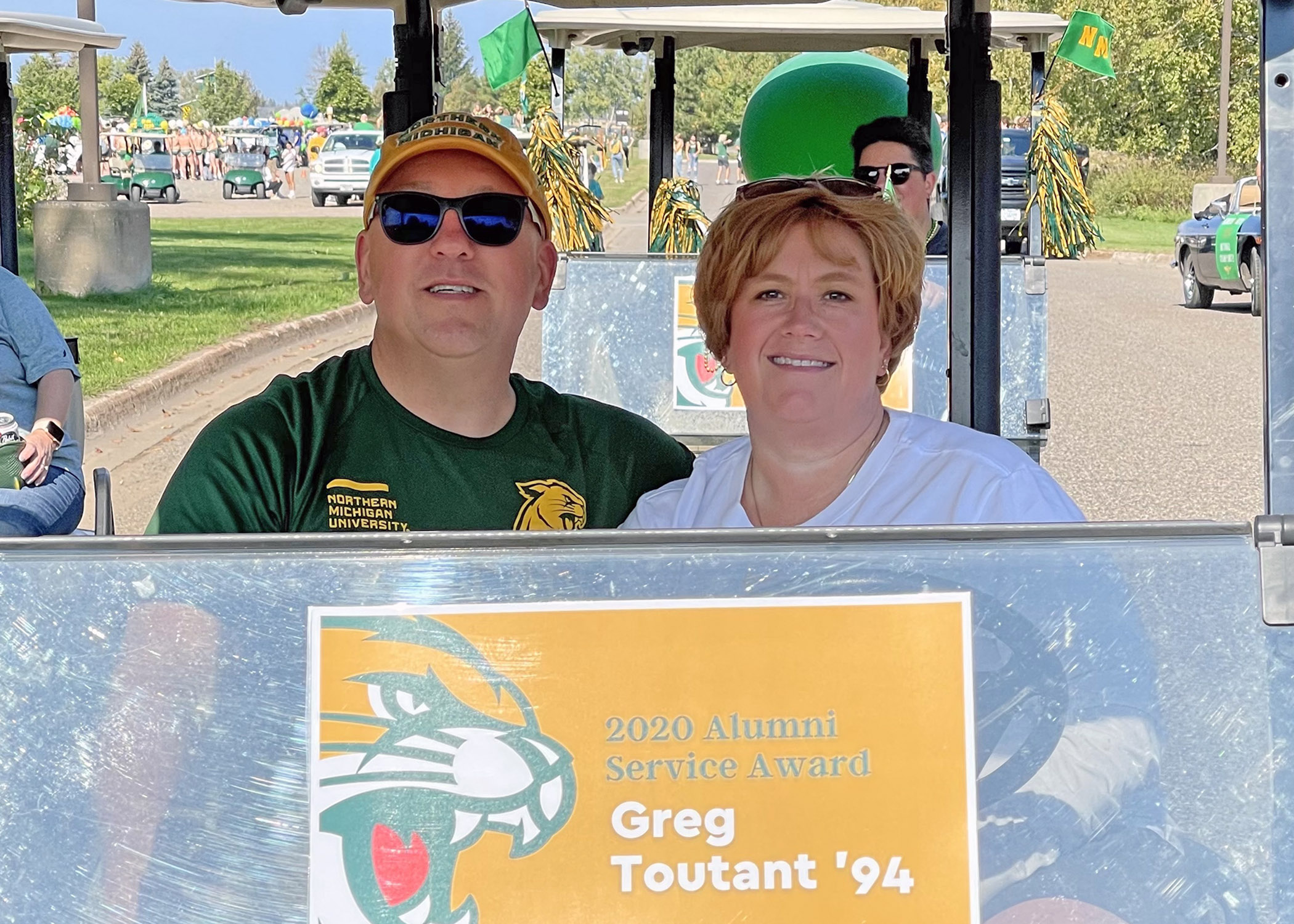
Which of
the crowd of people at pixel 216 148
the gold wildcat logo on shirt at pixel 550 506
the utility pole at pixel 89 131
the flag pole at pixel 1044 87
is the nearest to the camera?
the gold wildcat logo on shirt at pixel 550 506

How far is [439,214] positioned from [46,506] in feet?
7.62

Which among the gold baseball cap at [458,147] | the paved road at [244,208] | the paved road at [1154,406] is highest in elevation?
the paved road at [244,208]

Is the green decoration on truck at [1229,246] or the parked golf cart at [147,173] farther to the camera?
the parked golf cart at [147,173]

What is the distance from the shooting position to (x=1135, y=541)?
1.28 meters

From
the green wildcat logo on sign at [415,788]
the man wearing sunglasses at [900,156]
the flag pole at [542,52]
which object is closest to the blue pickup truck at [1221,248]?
the flag pole at [542,52]

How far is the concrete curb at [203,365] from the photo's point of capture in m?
8.55

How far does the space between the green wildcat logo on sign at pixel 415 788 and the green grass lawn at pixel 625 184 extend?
224 inches

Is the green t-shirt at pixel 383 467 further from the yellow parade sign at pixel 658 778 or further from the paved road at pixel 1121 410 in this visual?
the paved road at pixel 1121 410

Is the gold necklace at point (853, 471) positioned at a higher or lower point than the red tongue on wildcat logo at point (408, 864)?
higher

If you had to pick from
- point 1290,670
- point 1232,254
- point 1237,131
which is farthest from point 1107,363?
point 1237,131

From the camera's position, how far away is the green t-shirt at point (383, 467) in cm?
204

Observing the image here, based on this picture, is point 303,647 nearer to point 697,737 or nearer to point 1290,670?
point 697,737

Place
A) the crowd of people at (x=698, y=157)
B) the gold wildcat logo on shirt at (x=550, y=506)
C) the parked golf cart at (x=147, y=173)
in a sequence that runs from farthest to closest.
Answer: the parked golf cart at (x=147, y=173)
the crowd of people at (x=698, y=157)
the gold wildcat logo on shirt at (x=550, y=506)

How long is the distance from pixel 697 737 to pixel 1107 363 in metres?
11.4
